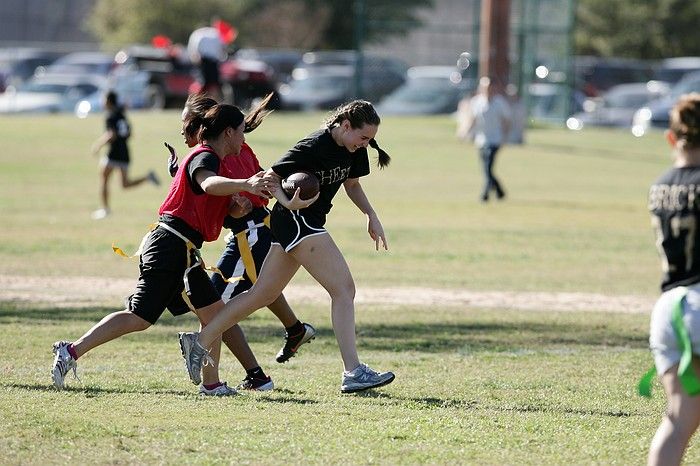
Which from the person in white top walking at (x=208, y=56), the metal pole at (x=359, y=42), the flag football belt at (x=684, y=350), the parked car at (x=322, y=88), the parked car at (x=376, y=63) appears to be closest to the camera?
the flag football belt at (x=684, y=350)

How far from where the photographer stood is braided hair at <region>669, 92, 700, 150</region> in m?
5.28

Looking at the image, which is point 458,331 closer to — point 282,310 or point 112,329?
point 282,310

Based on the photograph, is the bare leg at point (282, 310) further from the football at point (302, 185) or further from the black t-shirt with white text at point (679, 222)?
the black t-shirt with white text at point (679, 222)

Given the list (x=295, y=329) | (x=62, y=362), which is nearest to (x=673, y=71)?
(x=295, y=329)

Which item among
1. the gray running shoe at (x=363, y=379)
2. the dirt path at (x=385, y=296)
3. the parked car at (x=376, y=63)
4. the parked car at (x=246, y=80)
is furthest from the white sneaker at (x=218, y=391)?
the parked car at (x=246, y=80)

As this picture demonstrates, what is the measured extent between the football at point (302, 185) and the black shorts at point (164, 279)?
745mm

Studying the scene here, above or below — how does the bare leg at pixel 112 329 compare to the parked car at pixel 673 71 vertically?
above

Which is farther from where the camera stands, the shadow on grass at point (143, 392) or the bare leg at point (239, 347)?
the bare leg at point (239, 347)

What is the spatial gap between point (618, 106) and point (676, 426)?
125 ft

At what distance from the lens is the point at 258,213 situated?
27.2ft

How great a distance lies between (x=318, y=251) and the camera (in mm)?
7480

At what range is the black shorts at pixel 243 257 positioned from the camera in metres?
8.20

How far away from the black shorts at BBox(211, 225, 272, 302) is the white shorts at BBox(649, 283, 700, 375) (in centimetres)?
344

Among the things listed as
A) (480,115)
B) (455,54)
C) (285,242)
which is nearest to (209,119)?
(285,242)
